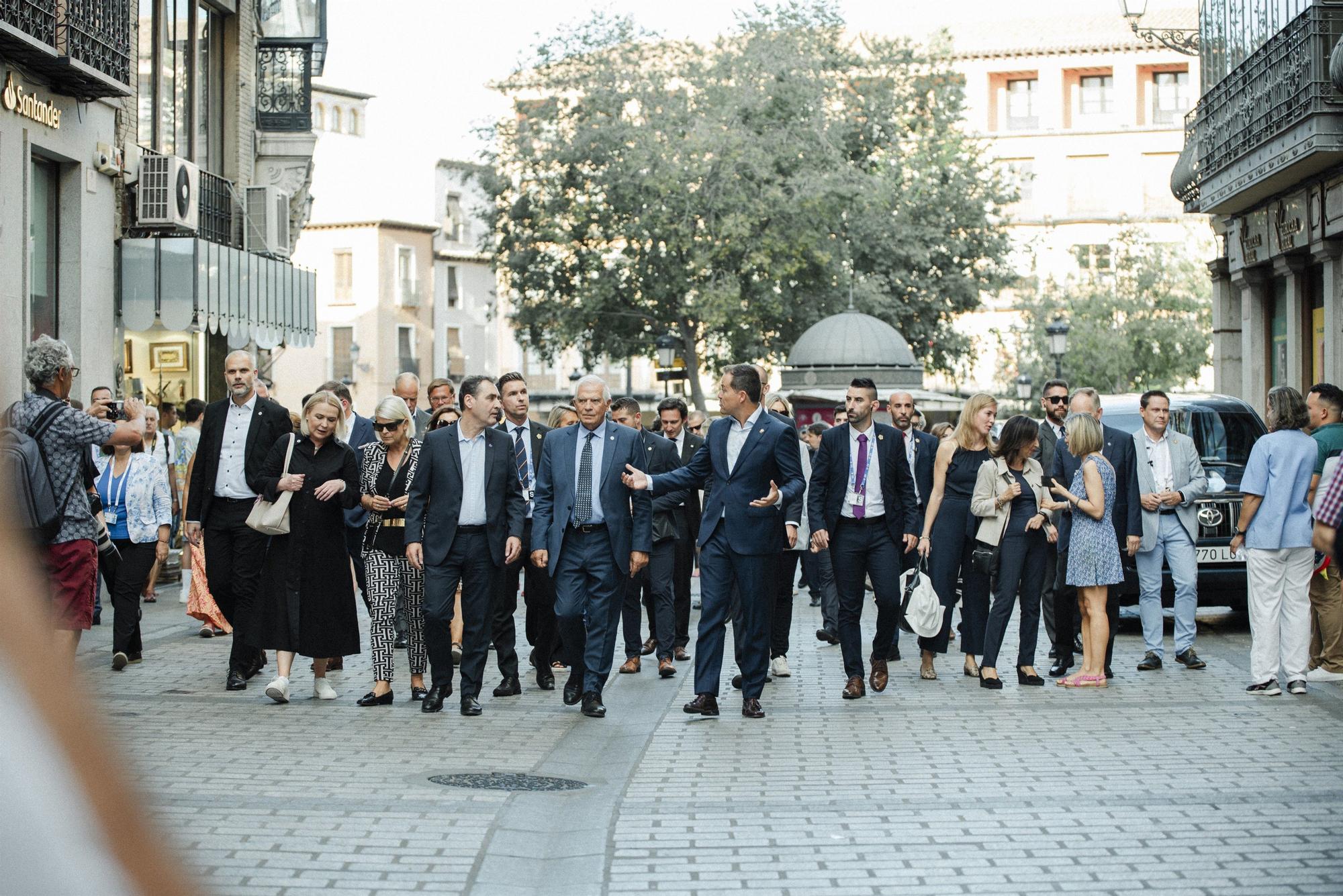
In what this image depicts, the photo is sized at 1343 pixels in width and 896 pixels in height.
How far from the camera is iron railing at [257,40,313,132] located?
27688 millimetres

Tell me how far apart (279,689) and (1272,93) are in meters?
16.6

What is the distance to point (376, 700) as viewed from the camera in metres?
10.1

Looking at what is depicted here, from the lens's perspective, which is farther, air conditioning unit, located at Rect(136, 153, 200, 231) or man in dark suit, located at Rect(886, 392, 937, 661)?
air conditioning unit, located at Rect(136, 153, 200, 231)

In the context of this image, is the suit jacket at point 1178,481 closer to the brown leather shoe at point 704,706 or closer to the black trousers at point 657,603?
the black trousers at point 657,603

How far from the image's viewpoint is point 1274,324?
87.9ft

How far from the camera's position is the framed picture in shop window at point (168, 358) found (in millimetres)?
23844

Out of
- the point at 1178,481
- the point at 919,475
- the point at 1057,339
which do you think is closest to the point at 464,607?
the point at 919,475

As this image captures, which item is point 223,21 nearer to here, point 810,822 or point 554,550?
point 554,550

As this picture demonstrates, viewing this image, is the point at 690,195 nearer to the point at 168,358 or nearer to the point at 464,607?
the point at 168,358

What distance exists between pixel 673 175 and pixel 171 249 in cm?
1804

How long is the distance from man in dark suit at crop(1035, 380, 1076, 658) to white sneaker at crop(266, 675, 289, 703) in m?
5.18

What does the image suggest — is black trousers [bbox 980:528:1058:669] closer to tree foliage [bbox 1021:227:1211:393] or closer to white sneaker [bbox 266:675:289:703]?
white sneaker [bbox 266:675:289:703]

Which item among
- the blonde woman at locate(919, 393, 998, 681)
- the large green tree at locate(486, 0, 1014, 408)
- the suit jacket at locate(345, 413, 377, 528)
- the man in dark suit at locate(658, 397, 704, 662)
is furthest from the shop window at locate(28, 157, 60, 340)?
the large green tree at locate(486, 0, 1014, 408)

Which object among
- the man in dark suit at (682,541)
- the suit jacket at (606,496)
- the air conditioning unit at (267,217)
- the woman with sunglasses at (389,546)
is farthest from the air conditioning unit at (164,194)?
the suit jacket at (606,496)
